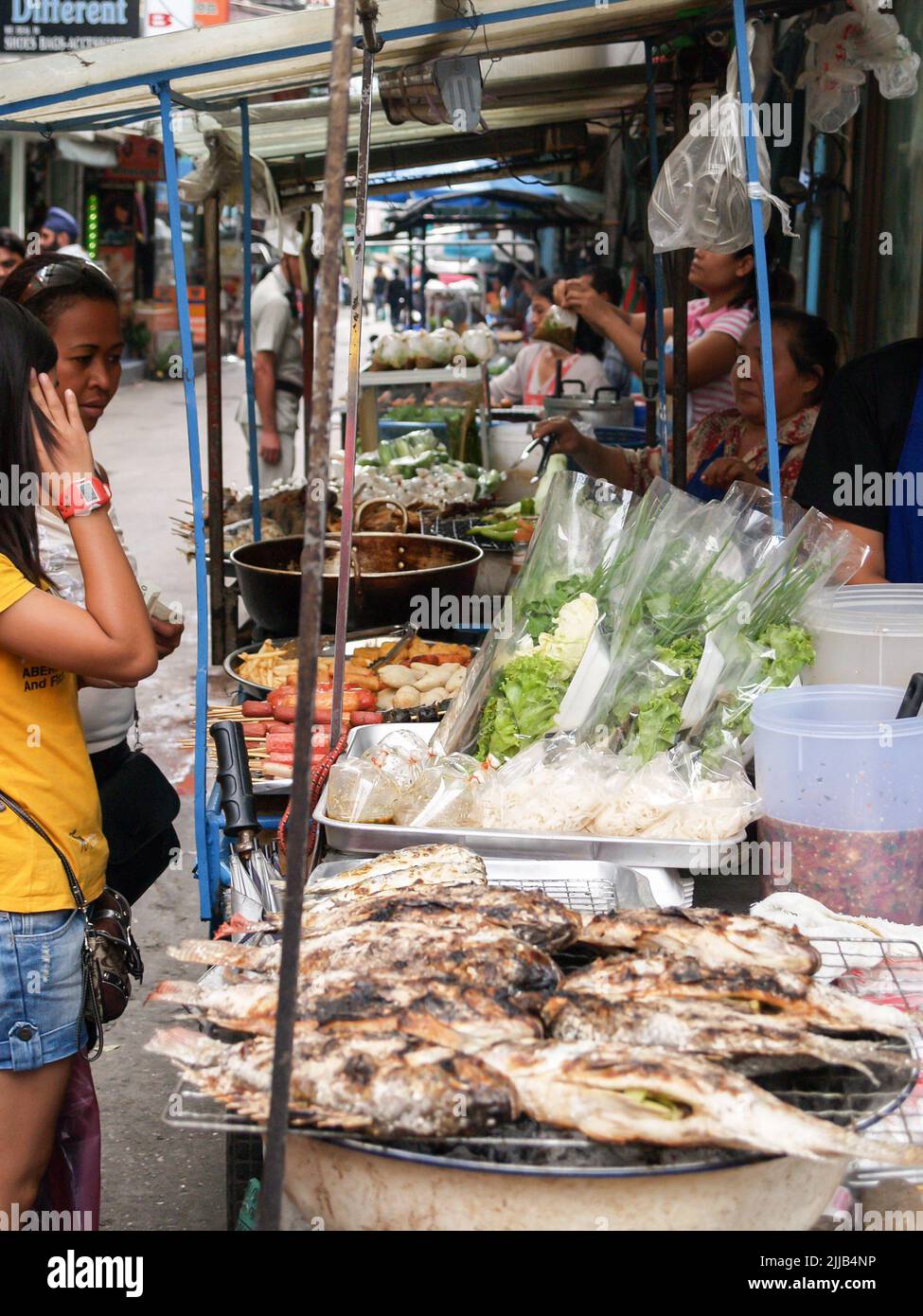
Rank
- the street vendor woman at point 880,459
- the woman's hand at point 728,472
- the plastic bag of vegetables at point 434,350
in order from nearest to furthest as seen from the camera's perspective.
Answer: the street vendor woman at point 880,459 < the woman's hand at point 728,472 < the plastic bag of vegetables at point 434,350

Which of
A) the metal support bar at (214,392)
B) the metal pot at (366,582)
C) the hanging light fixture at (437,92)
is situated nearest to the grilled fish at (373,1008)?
the metal pot at (366,582)

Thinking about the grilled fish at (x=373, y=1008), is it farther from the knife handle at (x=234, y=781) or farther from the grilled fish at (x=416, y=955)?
the knife handle at (x=234, y=781)

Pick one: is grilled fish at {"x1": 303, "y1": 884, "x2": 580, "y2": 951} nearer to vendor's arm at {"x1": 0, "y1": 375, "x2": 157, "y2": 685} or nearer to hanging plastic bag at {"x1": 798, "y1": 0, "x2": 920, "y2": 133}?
vendor's arm at {"x1": 0, "y1": 375, "x2": 157, "y2": 685}

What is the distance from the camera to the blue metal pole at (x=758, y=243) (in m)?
2.73

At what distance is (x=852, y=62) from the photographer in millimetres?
3912

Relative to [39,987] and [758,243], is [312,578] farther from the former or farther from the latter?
[758,243]

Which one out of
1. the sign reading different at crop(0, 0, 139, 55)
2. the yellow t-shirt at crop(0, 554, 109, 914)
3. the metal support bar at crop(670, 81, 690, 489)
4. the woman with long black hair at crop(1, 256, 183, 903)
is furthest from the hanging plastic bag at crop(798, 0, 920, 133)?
the sign reading different at crop(0, 0, 139, 55)

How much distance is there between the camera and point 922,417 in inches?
123

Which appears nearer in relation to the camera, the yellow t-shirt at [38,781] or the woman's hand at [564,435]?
the yellow t-shirt at [38,781]

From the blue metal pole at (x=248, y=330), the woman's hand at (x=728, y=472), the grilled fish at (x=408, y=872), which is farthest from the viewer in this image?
the blue metal pole at (x=248, y=330)

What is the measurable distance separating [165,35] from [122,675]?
1.66 meters

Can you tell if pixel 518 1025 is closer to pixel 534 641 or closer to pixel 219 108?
pixel 534 641

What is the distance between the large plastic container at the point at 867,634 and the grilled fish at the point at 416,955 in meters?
1.21

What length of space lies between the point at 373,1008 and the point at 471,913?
0.81 ft
